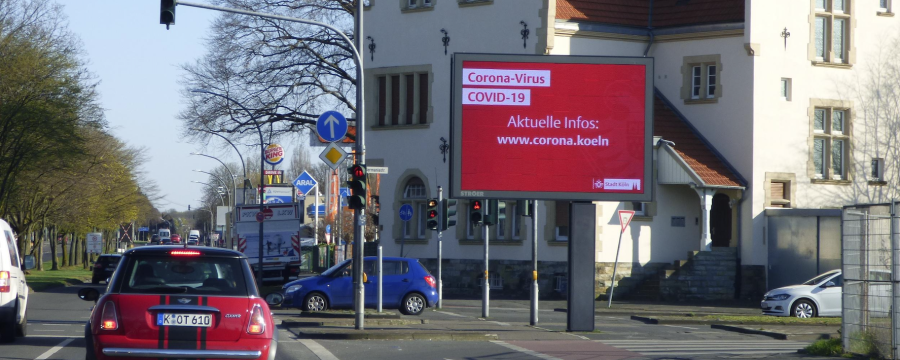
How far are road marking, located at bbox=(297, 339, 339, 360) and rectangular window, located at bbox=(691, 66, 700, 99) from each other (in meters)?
21.5

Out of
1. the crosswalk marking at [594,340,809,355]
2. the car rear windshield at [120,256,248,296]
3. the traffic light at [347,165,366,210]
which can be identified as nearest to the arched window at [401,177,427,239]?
the traffic light at [347,165,366,210]

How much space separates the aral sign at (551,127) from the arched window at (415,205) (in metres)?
17.8

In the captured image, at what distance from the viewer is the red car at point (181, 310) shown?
8.62 metres

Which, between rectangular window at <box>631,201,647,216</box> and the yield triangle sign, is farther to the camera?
rectangular window at <box>631,201,647,216</box>

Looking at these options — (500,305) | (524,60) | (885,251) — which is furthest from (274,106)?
(885,251)

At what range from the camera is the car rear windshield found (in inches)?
352

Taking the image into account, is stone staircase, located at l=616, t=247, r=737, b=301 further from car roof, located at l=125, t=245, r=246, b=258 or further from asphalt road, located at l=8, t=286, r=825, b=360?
car roof, located at l=125, t=245, r=246, b=258

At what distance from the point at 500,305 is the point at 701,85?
35.9 ft

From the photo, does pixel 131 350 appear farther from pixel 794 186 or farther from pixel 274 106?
pixel 274 106

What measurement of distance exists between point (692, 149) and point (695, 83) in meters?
2.71

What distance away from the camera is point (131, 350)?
859cm

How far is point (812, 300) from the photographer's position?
78.4 ft

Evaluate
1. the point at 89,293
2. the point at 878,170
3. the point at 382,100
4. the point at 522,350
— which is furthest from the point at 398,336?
the point at 878,170

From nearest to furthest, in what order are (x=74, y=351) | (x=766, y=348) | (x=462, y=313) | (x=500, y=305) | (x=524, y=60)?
(x=74, y=351) < (x=766, y=348) < (x=524, y=60) < (x=462, y=313) < (x=500, y=305)
